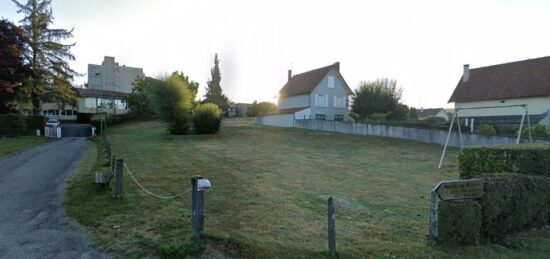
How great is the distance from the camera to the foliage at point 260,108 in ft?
205

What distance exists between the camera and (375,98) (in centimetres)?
4597

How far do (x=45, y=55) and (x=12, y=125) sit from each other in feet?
35.0

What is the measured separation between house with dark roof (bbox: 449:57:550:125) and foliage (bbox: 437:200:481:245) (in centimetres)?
2726

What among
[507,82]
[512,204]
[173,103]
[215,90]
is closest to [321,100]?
[507,82]

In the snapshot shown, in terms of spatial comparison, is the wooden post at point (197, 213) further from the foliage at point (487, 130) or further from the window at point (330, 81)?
the window at point (330, 81)

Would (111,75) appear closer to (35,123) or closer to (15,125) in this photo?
(35,123)

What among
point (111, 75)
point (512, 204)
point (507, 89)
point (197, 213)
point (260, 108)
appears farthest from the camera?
point (111, 75)

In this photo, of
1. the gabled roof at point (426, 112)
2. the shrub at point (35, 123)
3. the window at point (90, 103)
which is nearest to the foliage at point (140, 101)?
the window at point (90, 103)

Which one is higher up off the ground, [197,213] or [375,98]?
[375,98]

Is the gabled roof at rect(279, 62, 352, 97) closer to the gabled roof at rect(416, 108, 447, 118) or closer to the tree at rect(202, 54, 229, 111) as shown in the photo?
the tree at rect(202, 54, 229, 111)

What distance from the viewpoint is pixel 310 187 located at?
9508 mm

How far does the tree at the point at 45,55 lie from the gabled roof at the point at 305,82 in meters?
26.0

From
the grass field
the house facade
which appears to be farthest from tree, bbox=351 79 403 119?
the grass field

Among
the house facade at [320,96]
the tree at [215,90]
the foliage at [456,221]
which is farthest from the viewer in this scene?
the tree at [215,90]
